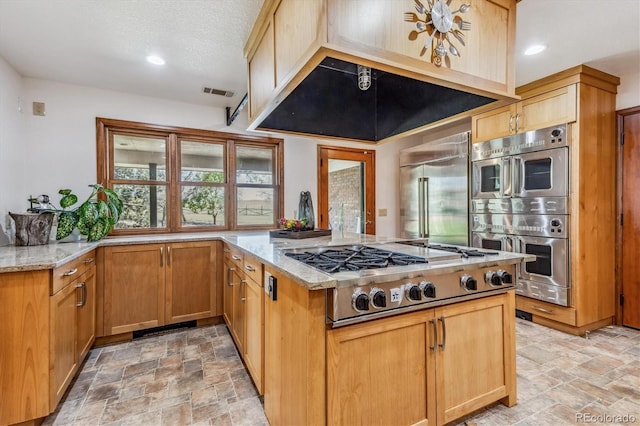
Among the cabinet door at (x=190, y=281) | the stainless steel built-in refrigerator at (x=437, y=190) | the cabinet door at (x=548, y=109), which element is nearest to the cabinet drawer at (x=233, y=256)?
the cabinet door at (x=190, y=281)

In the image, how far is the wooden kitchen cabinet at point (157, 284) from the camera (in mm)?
2725

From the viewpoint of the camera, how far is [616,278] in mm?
3057

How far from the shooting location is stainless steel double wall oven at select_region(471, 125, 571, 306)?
2.81 metres

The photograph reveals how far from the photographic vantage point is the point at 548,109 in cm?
293

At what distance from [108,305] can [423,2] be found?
3.21m

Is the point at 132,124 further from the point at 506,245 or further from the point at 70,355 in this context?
the point at 506,245

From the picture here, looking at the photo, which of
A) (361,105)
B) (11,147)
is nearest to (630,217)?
(361,105)

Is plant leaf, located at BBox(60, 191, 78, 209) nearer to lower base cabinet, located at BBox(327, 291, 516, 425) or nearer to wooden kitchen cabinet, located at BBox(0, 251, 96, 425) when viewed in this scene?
wooden kitchen cabinet, located at BBox(0, 251, 96, 425)

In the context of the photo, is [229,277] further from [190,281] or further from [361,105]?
[361,105]

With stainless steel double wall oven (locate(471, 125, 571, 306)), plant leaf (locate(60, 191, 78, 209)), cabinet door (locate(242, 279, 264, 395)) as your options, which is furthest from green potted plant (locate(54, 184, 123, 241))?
stainless steel double wall oven (locate(471, 125, 571, 306))

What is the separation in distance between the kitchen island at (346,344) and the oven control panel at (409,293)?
1 centimetres

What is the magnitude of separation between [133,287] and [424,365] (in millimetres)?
2573

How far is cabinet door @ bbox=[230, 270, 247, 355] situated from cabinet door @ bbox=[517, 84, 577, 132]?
3088 mm

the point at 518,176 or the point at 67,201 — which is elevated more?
the point at 518,176
